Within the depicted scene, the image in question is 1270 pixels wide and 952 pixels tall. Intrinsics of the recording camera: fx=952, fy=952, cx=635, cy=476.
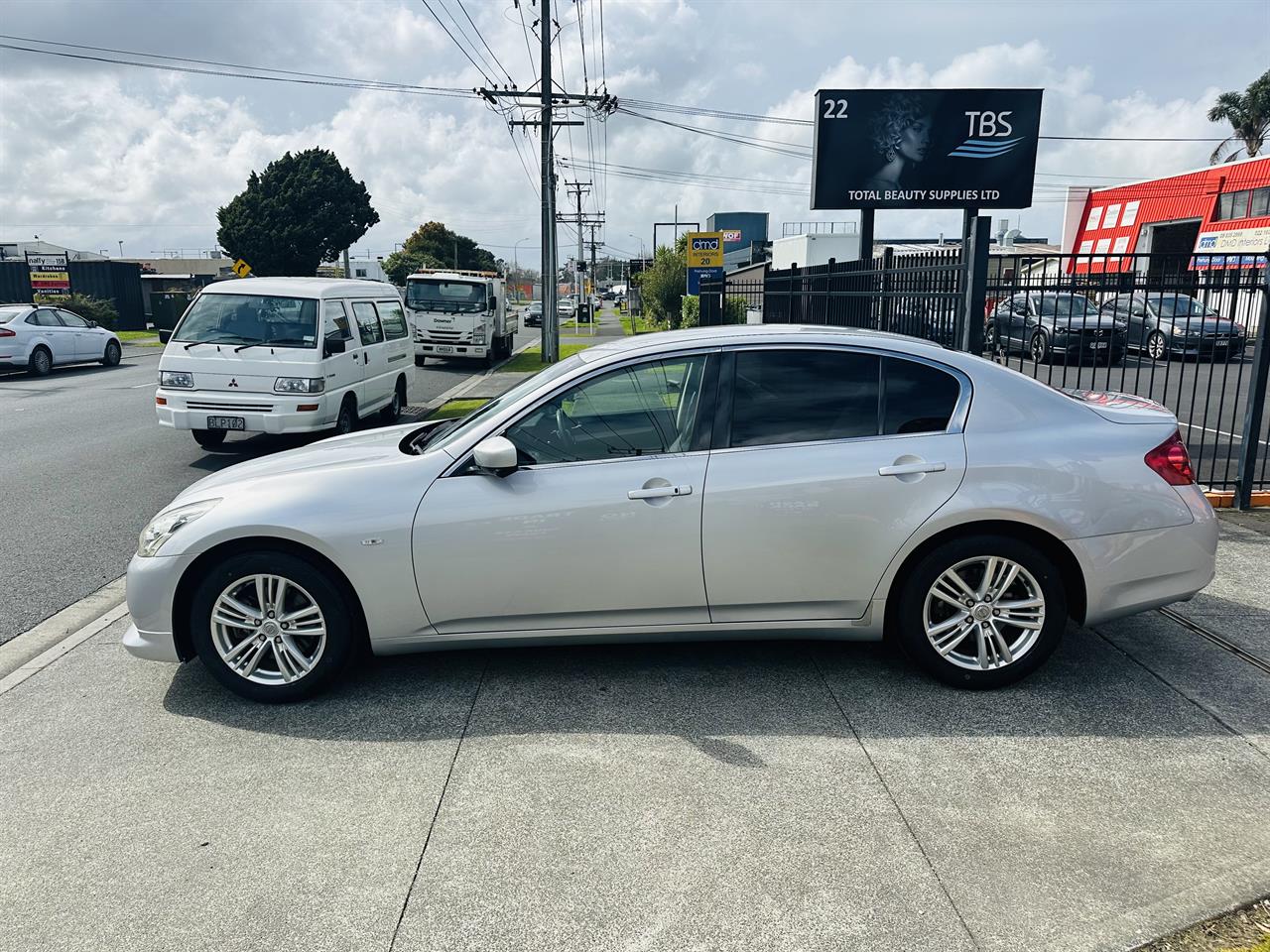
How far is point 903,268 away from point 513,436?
17.1ft

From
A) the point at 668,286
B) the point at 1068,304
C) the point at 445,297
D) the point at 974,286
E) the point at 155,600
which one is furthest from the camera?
the point at 668,286

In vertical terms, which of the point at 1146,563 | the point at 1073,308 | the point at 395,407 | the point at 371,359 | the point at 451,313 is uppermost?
the point at 1073,308

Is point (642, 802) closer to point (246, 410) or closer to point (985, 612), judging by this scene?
point (985, 612)

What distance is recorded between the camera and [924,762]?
3.66 m

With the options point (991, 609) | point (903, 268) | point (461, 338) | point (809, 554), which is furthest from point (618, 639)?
point (461, 338)

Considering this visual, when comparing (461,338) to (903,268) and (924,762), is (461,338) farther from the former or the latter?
(924,762)

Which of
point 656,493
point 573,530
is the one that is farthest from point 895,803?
point 573,530

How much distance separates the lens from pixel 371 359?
12227mm

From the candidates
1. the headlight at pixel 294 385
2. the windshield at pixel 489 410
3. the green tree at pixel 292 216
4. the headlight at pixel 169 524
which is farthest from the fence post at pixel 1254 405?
the green tree at pixel 292 216

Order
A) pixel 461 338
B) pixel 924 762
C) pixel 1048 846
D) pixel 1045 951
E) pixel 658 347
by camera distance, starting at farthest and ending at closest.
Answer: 1. pixel 461 338
2. pixel 658 347
3. pixel 924 762
4. pixel 1048 846
5. pixel 1045 951

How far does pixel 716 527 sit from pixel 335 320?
329 inches

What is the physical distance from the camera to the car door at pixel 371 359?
39.2 feet

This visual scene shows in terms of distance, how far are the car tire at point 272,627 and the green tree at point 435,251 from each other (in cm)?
10060

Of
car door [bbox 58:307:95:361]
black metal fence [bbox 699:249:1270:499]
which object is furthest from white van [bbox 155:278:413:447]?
car door [bbox 58:307:95:361]
